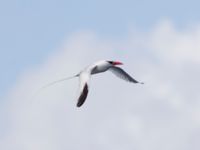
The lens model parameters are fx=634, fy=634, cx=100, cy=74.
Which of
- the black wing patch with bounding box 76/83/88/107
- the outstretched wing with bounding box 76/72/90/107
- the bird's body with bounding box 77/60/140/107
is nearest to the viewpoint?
the black wing patch with bounding box 76/83/88/107

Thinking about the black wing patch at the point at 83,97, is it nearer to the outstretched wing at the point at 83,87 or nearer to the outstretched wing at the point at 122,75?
the outstretched wing at the point at 83,87

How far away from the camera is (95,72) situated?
43344 millimetres

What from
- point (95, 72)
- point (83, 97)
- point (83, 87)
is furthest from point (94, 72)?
point (83, 97)

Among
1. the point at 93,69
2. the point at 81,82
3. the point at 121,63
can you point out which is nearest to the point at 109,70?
the point at 121,63

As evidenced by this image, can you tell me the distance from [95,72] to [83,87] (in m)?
4.20

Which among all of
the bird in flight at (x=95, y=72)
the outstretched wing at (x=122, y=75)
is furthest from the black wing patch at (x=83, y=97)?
the outstretched wing at (x=122, y=75)

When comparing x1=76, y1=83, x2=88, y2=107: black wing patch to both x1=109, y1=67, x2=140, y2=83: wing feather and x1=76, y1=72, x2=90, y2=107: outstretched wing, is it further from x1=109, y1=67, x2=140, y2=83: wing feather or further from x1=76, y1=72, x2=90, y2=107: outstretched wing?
x1=109, y1=67, x2=140, y2=83: wing feather

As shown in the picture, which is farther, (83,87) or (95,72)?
(95,72)

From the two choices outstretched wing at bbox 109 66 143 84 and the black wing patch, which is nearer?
the black wing patch

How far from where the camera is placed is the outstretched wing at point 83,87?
122 ft

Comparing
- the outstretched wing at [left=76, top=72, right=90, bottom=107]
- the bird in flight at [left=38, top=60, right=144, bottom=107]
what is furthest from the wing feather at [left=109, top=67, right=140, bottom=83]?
the outstretched wing at [left=76, top=72, right=90, bottom=107]

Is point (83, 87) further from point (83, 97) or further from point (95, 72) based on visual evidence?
point (95, 72)

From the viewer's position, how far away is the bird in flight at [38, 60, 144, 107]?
3828 centimetres

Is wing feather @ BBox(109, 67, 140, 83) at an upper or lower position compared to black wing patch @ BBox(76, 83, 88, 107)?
upper
